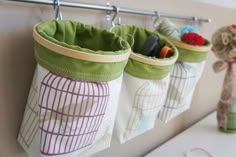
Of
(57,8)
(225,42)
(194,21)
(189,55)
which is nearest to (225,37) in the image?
(225,42)

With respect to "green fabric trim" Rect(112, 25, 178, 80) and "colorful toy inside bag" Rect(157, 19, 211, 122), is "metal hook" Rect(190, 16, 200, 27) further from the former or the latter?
"green fabric trim" Rect(112, 25, 178, 80)

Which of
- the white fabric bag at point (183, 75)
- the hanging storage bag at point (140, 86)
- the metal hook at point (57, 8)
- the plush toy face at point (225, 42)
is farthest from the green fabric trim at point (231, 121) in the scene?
the metal hook at point (57, 8)

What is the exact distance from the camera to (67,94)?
0.45m

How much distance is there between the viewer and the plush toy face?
3.04ft

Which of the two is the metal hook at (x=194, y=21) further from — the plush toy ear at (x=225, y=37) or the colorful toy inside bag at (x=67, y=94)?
the colorful toy inside bag at (x=67, y=94)

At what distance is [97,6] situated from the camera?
1.91ft

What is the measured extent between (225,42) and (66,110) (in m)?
0.70

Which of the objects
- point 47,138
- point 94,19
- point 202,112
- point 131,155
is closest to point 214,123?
point 202,112

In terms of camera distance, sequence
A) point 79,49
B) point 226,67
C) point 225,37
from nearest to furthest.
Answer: point 79,49, point 225,37, point 226,67

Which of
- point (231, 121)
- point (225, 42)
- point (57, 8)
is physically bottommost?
point (231, 121)

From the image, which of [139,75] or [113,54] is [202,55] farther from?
[113,54]

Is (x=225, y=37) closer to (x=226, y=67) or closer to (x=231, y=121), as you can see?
(x=226, y=67)

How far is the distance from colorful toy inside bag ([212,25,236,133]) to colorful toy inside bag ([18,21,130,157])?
0.56 meters

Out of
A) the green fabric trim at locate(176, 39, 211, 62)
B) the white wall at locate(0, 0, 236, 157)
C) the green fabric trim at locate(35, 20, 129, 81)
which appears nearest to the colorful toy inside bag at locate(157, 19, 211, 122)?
the green fabric trim at locate(176, 39, 211, 62)
